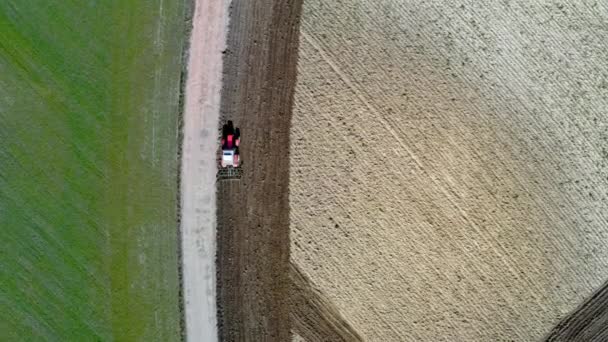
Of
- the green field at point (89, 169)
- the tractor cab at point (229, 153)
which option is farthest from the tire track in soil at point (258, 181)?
the green field at point (89, 169)

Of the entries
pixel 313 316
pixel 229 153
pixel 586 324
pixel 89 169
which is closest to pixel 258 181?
pixel 229 153

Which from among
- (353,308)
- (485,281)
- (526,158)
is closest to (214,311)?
(353,308)

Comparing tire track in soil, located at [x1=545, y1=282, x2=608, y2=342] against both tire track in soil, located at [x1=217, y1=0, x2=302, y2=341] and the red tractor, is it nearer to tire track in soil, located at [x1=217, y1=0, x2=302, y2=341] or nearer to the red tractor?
tire track in soil, located at [x1=217, y1=0, x2=302, y2=341]

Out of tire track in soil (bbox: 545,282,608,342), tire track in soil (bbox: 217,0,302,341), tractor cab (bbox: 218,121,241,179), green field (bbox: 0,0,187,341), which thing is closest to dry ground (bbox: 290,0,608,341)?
tire track in soil (bbox: 545,282,608,342)

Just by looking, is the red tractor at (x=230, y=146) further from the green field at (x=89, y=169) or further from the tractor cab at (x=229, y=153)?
the green field at (x=89, y=169)

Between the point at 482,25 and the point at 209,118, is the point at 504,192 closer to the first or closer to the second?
the point at 482,25
